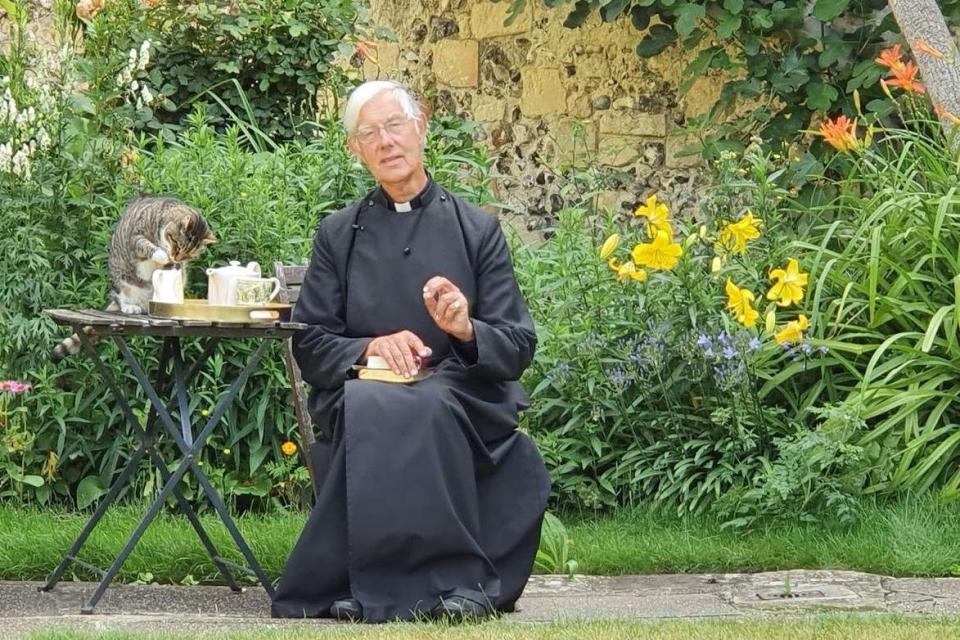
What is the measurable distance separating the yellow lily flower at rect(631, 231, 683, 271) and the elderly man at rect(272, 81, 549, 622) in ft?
3.73

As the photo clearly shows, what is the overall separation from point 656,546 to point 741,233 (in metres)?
1.19

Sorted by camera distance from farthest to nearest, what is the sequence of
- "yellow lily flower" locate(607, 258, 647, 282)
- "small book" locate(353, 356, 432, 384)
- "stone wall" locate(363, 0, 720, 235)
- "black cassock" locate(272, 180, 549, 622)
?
"stone wall" locate(363, 0, 720, 235)
"yellow lily flower" locate(607, 258, 647, 282)
"small book" locate(353, 356, 432, 384)
"black cassock" locate(272, 180, 549, 622)

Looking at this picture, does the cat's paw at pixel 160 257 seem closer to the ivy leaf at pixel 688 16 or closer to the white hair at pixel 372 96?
the white hair at pixel 372 96

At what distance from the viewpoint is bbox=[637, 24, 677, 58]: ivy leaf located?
27.2 feet

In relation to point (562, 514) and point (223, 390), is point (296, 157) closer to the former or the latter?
point (223, 390)

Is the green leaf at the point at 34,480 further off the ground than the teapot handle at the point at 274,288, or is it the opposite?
the teapot handle at the point at 274,288

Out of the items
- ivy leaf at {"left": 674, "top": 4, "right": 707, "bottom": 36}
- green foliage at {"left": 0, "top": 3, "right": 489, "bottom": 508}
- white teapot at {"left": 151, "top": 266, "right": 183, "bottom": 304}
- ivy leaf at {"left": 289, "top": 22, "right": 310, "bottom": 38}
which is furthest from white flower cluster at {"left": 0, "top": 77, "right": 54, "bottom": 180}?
ivy leaf at {"left": 674, "top": 4, "right": 707, "bottom": 36}

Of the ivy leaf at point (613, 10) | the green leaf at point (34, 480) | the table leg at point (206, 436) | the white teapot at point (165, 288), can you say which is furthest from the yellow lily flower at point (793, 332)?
the ivy leaf at point (613, 10)

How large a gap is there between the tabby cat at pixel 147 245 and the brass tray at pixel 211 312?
0.19 m

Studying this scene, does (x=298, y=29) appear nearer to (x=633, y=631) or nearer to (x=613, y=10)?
(x=613, y=10)

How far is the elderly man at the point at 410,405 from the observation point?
4184mm

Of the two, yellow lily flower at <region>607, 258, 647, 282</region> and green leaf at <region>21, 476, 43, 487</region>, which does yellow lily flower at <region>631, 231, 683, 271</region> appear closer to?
yellow lily flower at <region>607, 258, 647, 282</region>

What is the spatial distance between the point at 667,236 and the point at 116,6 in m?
2.43

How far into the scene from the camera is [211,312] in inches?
175
